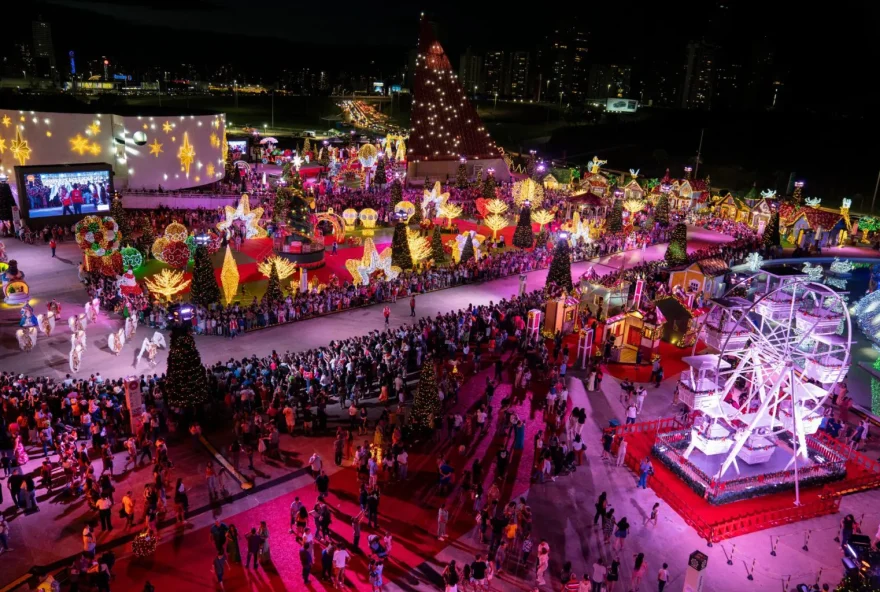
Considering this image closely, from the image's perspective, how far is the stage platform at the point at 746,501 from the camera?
12935 millimetres

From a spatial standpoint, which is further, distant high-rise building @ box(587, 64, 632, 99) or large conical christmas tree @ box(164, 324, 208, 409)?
distant high-rise building @ box(587, 64, 632, 99)

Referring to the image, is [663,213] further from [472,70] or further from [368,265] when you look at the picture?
[472,70]

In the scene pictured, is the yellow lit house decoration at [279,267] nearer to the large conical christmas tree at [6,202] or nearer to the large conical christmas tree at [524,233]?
the large conical christmas tree at [524,233]

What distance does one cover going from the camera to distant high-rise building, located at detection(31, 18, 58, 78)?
138625 mm

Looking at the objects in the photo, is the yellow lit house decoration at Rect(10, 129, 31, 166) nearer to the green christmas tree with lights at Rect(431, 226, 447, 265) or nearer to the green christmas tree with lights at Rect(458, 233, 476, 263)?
the green christmas tree with lights at Rect(431, 226, 447, 265)

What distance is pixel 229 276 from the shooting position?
23.5 m

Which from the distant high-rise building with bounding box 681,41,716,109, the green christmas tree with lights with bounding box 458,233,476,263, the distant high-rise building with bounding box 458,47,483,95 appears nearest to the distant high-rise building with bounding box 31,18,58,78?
the distant high-rise building with bounding box 458,47,483,95

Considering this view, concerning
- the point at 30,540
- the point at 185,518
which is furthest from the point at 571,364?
the point at 30,540

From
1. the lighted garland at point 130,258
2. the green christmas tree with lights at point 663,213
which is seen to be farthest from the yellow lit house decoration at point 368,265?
the green christmas tree with lights at point 663,213

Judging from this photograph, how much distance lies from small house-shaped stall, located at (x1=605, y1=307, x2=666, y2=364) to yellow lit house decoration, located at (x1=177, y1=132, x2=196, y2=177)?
30.6m

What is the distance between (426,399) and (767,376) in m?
7.95

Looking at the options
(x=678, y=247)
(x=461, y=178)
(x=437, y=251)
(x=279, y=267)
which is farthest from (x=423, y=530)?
(x=461, y=178)

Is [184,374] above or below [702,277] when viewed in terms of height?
below

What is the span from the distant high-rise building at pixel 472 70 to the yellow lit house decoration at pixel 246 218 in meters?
165
